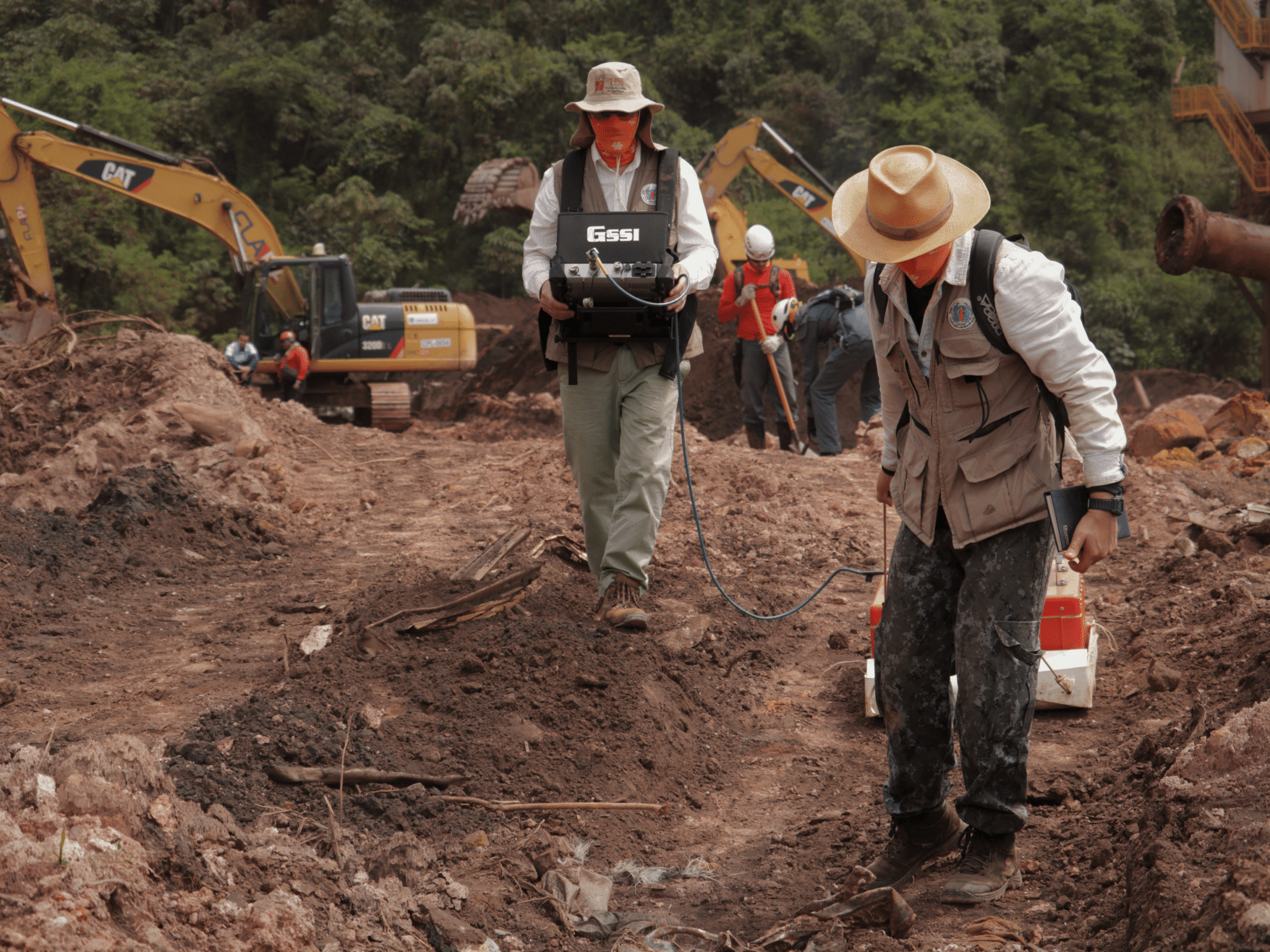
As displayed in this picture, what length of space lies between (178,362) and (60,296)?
13677 millimetres

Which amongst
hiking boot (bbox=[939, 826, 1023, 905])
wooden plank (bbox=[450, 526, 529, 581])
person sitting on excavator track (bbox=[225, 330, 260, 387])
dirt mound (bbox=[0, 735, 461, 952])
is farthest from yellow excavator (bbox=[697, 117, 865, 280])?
dirt mound (bbox=[0, 735, 461, 952])

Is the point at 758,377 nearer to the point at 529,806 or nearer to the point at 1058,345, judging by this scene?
the point at 529,806

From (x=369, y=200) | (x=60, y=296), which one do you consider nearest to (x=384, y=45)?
(x=369, y=200)

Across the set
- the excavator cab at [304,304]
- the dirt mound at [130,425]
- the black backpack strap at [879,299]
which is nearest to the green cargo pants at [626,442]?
the black backpack strap at [879,299]

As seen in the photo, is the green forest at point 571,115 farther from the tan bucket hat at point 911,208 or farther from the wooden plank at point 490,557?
the tan bucket hat at point 911,208

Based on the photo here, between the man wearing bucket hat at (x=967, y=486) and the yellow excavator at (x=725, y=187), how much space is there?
12.7 meters

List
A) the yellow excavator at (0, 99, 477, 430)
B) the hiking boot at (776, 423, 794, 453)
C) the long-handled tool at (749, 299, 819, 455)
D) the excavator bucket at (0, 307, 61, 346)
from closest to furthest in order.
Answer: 1. the long-handled tool at (749, 299, 819, 455)
2. the hiking boot at (776, 423, 794, 453)
3. the excavator bucket at (0, 307, 61, 346)
4. the yellow excavator at (0, 99, 477, 430)

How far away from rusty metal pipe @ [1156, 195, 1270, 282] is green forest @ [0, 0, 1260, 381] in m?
17.1

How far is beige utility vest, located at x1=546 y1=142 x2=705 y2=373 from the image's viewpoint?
442 cm

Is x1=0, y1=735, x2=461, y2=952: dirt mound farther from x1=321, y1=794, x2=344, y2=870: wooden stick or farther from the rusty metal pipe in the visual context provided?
the rusty metal pipe

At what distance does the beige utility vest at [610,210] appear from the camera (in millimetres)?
4418

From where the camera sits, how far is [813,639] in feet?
17.4

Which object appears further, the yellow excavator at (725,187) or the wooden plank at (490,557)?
the yellow excavator at (725,187)

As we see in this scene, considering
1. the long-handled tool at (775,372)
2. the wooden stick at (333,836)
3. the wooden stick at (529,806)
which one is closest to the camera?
the wooden stick at (333,836)
